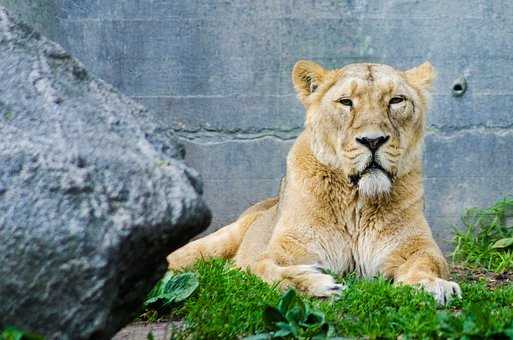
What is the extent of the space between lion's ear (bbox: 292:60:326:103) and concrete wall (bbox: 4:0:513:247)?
1086mm

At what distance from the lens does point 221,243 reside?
276 inches

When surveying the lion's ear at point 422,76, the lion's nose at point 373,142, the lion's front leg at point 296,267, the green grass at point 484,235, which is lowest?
the green grass at point 484,235

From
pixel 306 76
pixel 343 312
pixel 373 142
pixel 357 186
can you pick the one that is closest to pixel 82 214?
pixel 343 312

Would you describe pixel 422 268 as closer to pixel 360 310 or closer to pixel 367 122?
pixel 367 122

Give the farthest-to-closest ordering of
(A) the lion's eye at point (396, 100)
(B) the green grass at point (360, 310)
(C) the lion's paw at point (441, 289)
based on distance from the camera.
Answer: (A) the lion's eye at point (396, 100) < (C) the lion's paw at point (441, 289) < (B) the green grass at point (360, 310)

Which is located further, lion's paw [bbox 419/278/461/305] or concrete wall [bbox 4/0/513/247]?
concrete wall [bbox 4/0/513/247]

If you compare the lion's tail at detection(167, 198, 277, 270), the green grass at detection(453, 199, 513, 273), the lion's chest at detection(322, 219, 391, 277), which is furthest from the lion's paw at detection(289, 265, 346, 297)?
the green grass at detection(453, 199, 513, 273)

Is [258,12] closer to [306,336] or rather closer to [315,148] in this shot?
[315,148]

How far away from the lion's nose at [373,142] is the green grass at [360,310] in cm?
75

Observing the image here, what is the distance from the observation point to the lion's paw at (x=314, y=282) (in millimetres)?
5227

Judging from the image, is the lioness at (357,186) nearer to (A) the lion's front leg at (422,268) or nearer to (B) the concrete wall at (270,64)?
(A) the lion's front leg at (422,268)

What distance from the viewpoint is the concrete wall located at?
7352 millimetres

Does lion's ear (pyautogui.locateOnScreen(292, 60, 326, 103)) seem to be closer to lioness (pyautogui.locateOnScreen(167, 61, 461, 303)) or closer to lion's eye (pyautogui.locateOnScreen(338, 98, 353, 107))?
lioness (pyautogui.locateOnScreen(167, 61, 461, 303))

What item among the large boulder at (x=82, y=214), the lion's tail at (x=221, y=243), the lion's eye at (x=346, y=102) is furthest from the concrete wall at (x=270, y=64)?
the large boulder at (x=82, y=214)
